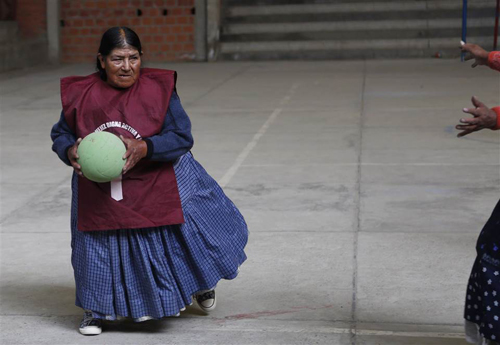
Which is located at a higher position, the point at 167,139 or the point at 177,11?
the point at 167,139

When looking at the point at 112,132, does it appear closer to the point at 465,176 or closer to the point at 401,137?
the point at 465,176

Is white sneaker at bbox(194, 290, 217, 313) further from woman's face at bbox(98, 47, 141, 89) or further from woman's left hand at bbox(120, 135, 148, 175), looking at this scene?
woman's face at bbox(98, 47, 141, 89)

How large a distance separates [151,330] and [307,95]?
27.9 feet

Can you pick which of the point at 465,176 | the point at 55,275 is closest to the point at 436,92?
the point at 465,176

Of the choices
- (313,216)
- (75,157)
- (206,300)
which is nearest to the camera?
(75,157)

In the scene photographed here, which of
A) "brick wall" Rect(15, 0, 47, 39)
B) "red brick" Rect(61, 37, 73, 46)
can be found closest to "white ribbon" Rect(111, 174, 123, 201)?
"brick wall" Rect(15, 0, 47, 39)

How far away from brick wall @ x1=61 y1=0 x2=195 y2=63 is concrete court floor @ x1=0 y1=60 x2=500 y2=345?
277 inches

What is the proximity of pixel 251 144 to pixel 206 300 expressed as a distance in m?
4.61

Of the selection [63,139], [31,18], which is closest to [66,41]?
[31,18]

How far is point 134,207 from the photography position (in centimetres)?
358

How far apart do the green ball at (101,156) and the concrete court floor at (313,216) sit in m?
0.75

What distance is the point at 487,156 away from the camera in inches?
297

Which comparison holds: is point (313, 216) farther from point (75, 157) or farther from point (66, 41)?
point (66, 41)

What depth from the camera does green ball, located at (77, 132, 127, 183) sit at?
3326 mm
